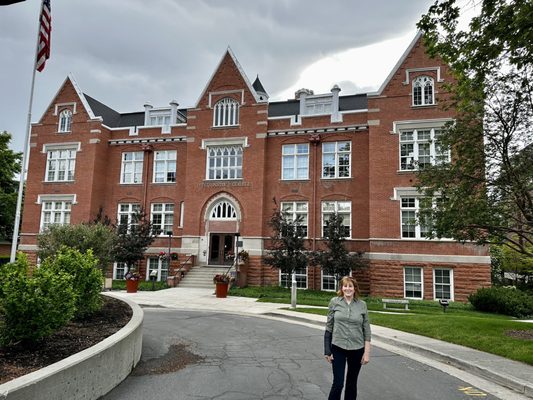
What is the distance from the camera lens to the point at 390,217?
2378 cm

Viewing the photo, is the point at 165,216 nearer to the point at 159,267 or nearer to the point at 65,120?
the point at 159,267

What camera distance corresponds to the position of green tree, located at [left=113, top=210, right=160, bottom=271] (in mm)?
25078

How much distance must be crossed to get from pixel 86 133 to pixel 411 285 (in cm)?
2495

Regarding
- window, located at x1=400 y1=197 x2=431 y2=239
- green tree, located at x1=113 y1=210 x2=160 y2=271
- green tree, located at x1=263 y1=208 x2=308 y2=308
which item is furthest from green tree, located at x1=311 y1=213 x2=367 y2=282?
green tree, located at x1=113 y1=210 x2=160 y2=271

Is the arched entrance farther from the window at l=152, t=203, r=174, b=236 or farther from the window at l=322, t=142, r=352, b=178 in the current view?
the window at l=322, t=142, r=352, b=178

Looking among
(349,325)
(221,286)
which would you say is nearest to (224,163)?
(221,286)

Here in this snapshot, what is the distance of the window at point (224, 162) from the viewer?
28.1 m

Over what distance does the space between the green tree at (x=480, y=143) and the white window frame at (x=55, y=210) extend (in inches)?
1042

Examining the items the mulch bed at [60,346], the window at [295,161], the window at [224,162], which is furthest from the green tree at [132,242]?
the mulch bed at [60,346]

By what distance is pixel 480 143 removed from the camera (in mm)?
11641

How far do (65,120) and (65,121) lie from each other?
0.08m

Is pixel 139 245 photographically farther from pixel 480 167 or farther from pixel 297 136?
pixel 480 167

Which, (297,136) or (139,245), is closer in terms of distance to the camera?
(139,245)

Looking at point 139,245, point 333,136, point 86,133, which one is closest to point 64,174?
point 86,133
